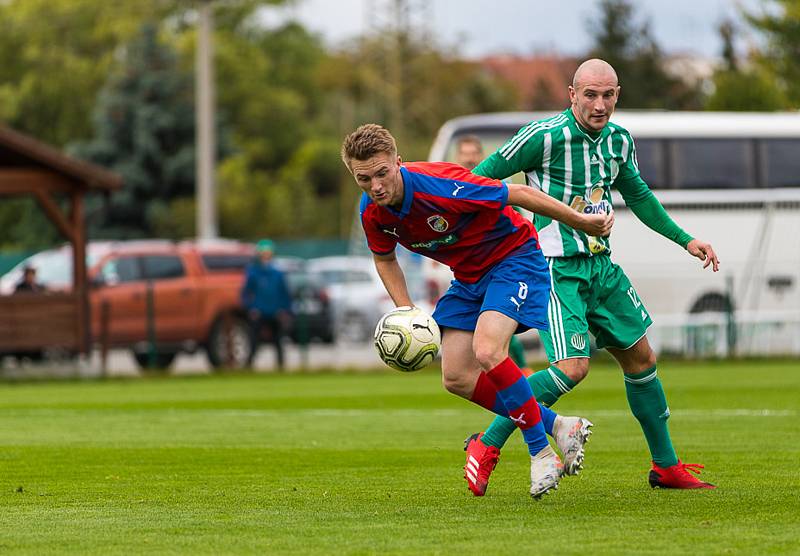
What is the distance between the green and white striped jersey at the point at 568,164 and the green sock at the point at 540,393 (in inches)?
24.9

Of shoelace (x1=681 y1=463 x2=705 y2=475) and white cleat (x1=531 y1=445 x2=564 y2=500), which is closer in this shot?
white cleat (x1=531 y1=445 x2=564 y2=500)

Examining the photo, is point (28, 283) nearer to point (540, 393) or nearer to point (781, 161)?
point (781, 161)

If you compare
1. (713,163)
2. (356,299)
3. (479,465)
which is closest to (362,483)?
(479,465)

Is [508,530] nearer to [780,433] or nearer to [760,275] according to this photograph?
[780,433]

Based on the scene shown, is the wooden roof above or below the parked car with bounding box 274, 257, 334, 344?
above

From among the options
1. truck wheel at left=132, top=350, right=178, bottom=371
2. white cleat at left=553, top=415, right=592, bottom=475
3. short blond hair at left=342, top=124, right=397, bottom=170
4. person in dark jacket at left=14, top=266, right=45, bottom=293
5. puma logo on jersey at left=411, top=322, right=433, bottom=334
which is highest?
short blond hair at left=342, top=124, right=397, bottom=170

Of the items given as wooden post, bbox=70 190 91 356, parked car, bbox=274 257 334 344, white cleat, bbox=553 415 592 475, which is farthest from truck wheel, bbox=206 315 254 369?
white cleat, bbox=553 415 592 475

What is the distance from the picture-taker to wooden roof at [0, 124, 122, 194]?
23234 millimetres

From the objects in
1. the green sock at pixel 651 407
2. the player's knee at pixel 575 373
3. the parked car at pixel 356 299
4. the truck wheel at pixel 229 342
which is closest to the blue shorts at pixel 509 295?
the player's knee at pixel 575 373

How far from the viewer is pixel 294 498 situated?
7.50m

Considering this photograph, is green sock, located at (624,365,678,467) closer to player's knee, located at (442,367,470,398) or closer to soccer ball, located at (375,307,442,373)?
player's knee, located at (442,367,470,398)

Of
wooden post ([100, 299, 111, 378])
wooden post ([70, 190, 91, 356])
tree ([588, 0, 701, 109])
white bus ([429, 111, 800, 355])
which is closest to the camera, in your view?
wooden post ([100, 299, 111, 378])

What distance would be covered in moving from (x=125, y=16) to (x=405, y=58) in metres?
13.4

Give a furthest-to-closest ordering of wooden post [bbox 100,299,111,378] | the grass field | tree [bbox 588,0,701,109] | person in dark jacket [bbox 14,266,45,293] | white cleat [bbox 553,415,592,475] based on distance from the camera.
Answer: tree [bbox 588,0,701,109] < person in dark jacket [bbox 14,266,45,293] < wooden post [bbox 100,299,111,378] < white cleat [bbox 553,415,592,475] < the grass field
